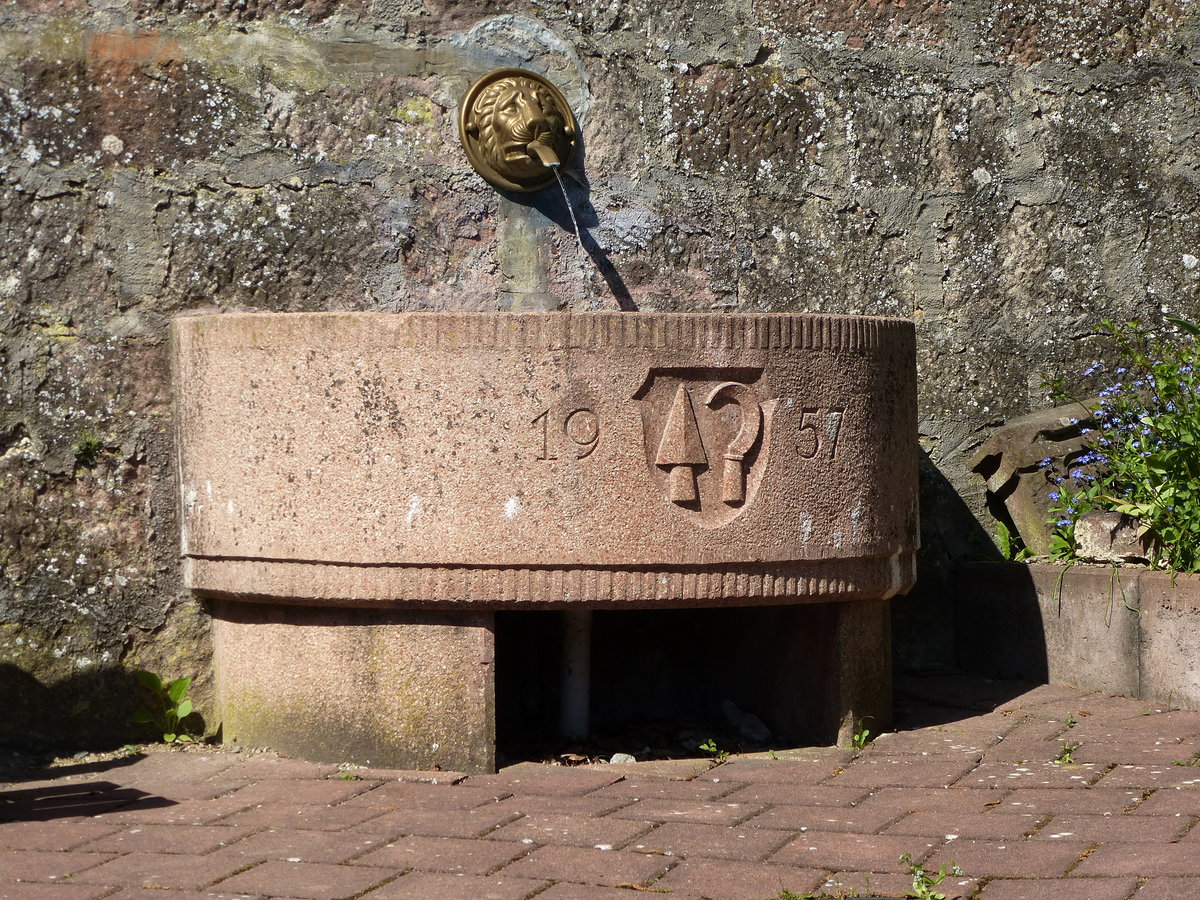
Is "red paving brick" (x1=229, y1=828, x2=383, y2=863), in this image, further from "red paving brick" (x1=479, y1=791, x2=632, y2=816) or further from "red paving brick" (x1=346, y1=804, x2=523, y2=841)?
"red paving brick" (x1=479, y1=791, x2=632, y2=816)

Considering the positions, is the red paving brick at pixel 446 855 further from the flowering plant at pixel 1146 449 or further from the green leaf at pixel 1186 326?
the green leaf at pixel 1186 326

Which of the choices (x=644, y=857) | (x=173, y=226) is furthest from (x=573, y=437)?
(x=173, y=226)

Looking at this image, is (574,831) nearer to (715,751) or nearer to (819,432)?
(715,751)

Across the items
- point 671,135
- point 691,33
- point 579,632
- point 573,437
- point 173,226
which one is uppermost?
point 691,33

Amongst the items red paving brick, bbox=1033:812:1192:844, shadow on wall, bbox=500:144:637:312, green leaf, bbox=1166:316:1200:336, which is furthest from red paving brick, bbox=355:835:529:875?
green leaf, bbox=1166:316:1200:336

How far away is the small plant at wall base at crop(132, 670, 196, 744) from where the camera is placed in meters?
3.47

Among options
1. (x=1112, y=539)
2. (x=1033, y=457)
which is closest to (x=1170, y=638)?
(x=1112, y=539)

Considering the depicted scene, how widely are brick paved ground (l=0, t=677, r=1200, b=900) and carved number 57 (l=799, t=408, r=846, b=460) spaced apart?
0.69m

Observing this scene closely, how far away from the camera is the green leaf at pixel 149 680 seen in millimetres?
3467

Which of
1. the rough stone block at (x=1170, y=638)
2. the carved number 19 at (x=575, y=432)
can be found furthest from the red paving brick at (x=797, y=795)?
the rough stone block at (x=1170, y=638)

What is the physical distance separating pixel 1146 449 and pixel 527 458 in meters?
1.72

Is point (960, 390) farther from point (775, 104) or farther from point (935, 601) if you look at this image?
point (775, 104)

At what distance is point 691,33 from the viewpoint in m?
3.96

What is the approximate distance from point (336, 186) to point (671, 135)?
0.92 m
